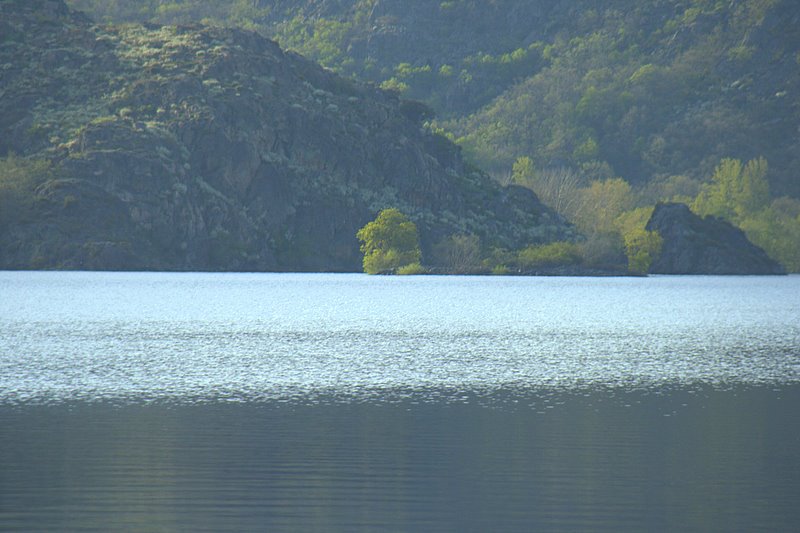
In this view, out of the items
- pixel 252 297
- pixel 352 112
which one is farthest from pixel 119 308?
pixel 352 112

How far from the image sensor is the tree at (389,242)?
158375 millimetres

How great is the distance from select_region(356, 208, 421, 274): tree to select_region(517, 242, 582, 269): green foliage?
17586mm

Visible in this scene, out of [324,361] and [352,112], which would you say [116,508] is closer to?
[324,361]

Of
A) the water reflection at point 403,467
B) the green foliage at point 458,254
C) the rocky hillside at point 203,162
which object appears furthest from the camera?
the green foliage at point 458,254

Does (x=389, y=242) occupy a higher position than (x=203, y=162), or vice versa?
(x=203, y=162)

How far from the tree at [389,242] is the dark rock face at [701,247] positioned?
42826 mm

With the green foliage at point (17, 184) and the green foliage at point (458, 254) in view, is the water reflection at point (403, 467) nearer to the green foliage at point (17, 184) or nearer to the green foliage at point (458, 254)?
the green foliage at point (17, 184)

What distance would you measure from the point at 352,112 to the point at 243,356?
150431mm

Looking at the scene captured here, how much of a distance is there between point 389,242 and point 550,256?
25077 millimetres

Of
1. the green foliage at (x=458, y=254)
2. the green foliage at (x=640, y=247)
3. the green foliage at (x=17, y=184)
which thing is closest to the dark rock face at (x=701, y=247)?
the green foliage at (x=640, y=247)

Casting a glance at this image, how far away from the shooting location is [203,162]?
166m

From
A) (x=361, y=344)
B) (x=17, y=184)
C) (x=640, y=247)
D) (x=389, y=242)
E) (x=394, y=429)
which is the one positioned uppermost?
(x=17, y=184)

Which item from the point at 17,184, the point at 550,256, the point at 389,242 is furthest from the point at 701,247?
the point at 17,184

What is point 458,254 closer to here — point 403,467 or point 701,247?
point 701,247
